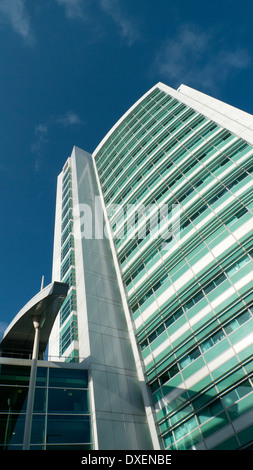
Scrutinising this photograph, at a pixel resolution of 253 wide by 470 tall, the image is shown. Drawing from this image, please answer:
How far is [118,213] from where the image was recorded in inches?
1554

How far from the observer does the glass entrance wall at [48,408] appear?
60.5 feet

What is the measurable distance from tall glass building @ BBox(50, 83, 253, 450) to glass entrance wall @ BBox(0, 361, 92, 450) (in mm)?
1050

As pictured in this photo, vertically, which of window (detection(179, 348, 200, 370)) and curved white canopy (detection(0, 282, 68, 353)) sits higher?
curved white canopy (detection(0, 282, 68, 353))

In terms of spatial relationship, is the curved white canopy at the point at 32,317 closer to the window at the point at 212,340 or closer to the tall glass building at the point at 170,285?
the tall glass building at the point at 170,285

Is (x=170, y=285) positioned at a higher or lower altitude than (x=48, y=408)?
higher

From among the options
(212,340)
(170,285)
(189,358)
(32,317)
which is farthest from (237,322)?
(32,317)

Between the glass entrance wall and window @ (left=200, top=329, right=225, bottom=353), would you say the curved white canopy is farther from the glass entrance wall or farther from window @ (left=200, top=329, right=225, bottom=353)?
window @ (left=200, top=329, right=225, bottom=353)

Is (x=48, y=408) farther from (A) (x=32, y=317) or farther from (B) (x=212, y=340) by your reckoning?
(B) (x=212, y=340)

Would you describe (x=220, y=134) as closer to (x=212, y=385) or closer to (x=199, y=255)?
(x=199, y=255)

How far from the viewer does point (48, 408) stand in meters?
20.2

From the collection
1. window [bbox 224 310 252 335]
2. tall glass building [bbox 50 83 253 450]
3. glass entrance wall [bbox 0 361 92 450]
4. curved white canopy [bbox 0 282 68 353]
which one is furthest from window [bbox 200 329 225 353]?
curved white canopy [bbox 0 282 68 353]

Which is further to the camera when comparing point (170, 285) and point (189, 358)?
point (170, 285)

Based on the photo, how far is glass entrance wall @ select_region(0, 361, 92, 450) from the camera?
1845cm

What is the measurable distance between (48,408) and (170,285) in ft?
42.6
